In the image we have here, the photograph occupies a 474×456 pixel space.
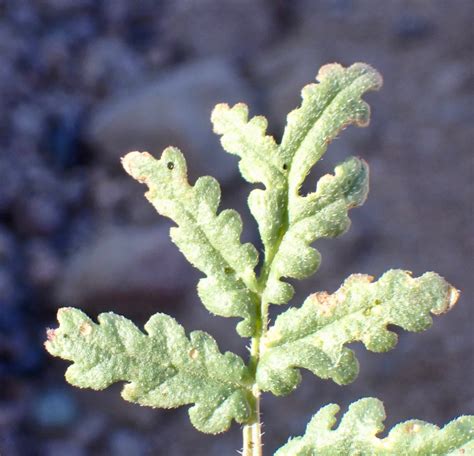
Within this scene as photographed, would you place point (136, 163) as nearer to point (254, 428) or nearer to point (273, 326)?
point (273, 326)

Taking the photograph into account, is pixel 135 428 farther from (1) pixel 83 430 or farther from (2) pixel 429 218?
(2) pixel 429 218

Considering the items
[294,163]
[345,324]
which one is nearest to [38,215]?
[294,163]

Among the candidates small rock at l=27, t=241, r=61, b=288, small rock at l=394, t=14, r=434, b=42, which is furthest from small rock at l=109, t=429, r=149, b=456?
small rock at l=394, t=14, r=434, b=42

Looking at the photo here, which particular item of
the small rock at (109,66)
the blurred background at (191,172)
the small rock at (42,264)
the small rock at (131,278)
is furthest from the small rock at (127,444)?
the small rock at (109,66)

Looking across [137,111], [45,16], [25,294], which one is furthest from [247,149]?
[45,16]

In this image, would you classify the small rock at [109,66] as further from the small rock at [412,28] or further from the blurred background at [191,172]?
the small rock at [412,28]
